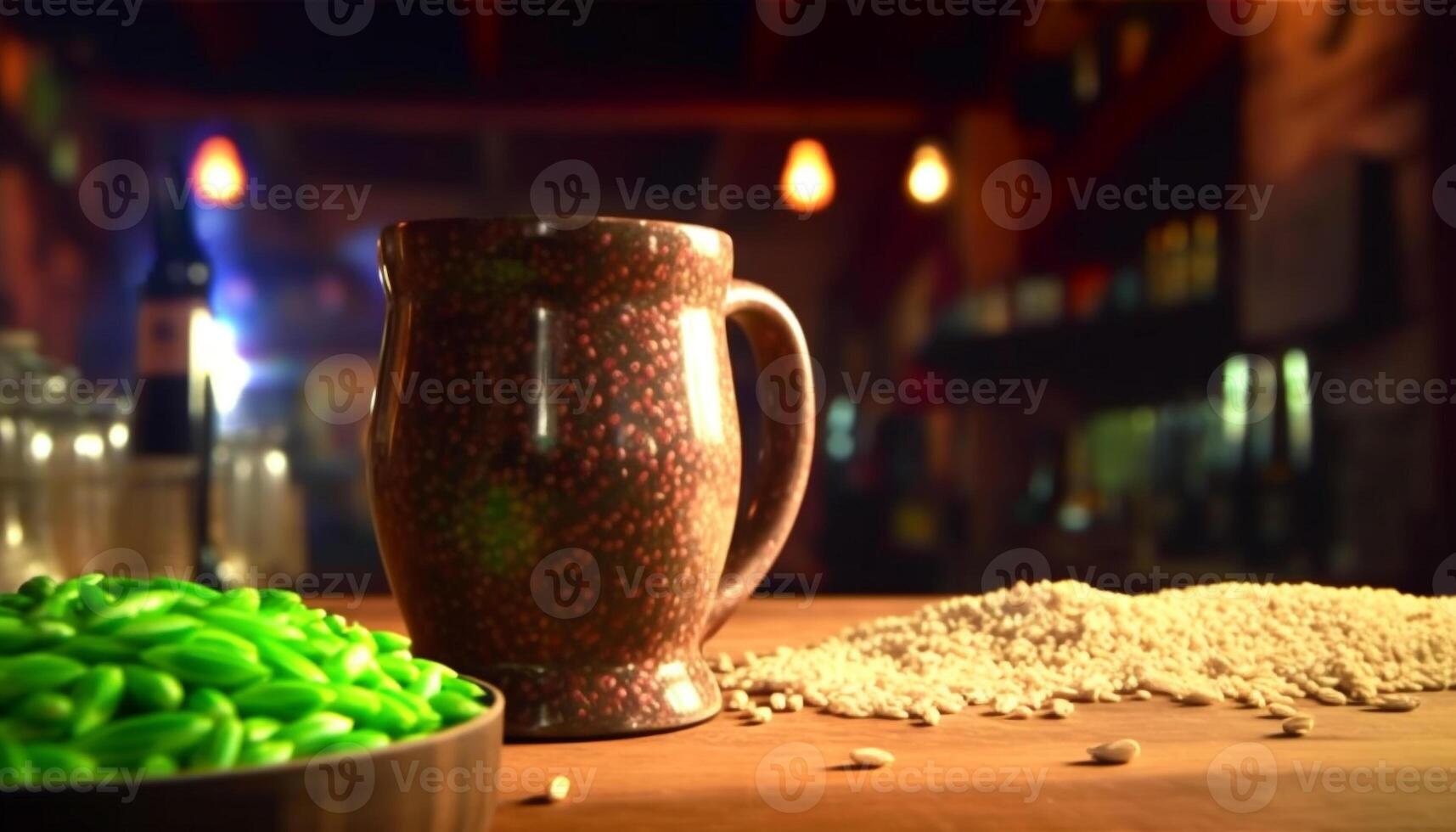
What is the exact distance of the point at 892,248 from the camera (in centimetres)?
479

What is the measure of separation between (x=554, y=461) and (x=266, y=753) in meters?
0.25

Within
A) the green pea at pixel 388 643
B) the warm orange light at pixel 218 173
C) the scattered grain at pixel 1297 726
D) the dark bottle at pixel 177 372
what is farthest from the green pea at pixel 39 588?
the warm orange light at pixel 218 173

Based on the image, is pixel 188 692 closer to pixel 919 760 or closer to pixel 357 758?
pixel 357 758

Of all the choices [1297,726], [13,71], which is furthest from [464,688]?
[13,71]

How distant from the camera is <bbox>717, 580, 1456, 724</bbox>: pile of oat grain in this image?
0.67 metres

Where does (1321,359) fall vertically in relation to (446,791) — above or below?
→ above

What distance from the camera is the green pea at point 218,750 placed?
34 centimetres

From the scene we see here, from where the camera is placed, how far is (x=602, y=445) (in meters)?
0.58

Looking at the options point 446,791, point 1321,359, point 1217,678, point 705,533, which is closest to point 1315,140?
point 1321,359

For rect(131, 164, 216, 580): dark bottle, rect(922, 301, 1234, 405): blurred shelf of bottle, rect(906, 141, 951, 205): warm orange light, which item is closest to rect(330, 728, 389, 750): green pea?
rect(131, 164, 216, 580): dark bottle

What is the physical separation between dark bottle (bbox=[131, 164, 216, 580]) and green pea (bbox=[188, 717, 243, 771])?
96 cm

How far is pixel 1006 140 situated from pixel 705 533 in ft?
12.5

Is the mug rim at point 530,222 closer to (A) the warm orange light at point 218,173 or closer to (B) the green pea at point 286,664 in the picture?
(B) the green pea at point 286,664

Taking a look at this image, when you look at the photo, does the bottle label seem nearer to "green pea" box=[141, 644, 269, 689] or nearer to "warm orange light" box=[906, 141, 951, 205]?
"green pea" box=[141, 644, 269, 689]
